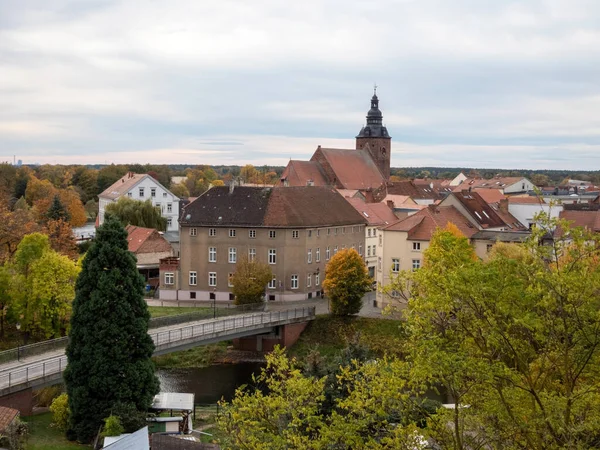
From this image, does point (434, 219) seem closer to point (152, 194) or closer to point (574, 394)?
point (574, 394)

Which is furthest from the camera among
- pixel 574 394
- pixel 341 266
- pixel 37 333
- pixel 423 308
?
pixel 341 266

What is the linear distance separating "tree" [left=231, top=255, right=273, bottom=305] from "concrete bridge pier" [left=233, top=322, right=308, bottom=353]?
9.97 feet

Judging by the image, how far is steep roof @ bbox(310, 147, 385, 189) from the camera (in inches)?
3484

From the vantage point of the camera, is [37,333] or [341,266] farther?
[341,266]

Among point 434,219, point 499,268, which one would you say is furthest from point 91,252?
point 434,219

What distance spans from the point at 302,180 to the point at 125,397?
195 ft

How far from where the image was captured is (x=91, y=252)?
2733 cm

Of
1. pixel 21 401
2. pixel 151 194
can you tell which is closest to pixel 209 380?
pixel 21 401

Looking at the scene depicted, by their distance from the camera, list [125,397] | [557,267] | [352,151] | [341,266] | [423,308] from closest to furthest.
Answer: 1. [557,267]
2. [423,308]
3. [125,397]
4. [341,266]
5. [352,151]

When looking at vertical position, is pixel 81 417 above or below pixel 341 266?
below

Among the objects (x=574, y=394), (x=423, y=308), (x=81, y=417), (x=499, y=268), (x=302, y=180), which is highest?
(x=302, y=180)

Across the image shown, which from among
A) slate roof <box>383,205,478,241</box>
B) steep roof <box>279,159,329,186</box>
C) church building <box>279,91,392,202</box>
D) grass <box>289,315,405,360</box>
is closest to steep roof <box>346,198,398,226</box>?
slate roof <box>383,205,478,241</box>

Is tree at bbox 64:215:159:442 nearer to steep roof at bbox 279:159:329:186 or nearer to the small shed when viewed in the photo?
the small shed

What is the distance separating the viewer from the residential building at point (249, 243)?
170ft
